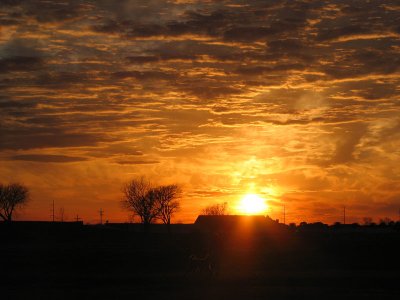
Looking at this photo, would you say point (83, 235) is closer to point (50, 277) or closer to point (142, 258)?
point (142, 258)

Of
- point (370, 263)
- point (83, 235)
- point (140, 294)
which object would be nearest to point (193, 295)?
point (140, 294)

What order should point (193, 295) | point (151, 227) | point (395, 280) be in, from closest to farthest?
point (193, 295) → point (395, 280) → point (151, 227)

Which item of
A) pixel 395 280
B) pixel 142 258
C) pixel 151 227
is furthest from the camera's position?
pixel 151 227

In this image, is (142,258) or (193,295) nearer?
(193,295)

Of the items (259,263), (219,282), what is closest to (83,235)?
(259,263)

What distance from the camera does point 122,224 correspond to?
145625mm

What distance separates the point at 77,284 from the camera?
1189 inches

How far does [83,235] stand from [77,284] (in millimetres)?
66619

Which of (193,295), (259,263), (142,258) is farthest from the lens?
(142,258)

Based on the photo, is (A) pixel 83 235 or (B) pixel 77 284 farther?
(A) pixel 83 235

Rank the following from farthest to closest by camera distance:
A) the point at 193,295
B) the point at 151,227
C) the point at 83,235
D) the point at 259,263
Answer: the point at 151,227 → the point at 83,235 → the point at 259,263 → the point at 193,295

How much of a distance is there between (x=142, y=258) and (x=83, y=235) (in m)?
48.6

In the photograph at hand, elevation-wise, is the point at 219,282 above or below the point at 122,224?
below

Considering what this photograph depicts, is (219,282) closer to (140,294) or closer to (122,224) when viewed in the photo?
(140,294)
